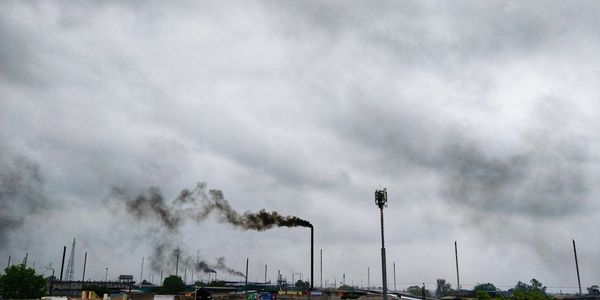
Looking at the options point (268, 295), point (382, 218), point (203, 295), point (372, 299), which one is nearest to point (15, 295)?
point (203, 295)

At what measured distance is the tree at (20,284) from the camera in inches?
3472

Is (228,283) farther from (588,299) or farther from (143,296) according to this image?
(588,299)

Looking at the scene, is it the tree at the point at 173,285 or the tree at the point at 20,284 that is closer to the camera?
the tree at the point at 20,284

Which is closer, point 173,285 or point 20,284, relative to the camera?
point 20,284

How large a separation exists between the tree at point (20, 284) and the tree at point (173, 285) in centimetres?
6356

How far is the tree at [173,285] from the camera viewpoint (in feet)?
496

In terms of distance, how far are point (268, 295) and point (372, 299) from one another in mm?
20424

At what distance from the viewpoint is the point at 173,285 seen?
153 meters

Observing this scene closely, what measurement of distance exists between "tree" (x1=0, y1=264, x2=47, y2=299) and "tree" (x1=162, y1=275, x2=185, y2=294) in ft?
209

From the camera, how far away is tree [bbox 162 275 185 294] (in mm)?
151250

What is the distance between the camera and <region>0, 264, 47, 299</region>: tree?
289 ft

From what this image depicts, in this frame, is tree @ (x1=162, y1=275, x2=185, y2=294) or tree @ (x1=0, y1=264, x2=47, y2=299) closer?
tree @ (x1=0, y1=264, x2=47, y2=299)

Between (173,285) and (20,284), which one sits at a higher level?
(20,284)

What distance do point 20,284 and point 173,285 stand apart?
224ft
